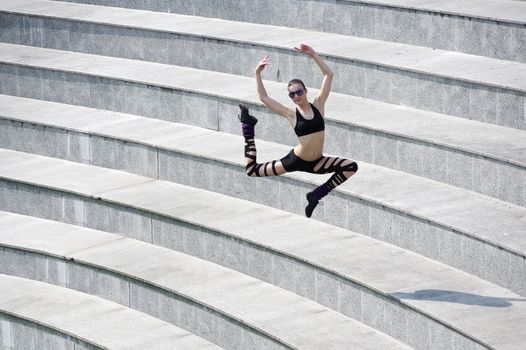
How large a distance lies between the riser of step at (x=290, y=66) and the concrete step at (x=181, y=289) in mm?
2389

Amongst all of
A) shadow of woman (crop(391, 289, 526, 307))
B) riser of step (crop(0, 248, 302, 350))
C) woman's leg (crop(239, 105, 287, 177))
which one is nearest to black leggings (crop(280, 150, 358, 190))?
woman's leg (crop(239, 105, 287, 177))

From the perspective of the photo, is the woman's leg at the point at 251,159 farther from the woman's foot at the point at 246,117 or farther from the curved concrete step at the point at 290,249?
the curved concrete step at the point at 290,249

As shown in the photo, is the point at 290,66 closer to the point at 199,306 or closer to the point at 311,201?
the point at 311,201

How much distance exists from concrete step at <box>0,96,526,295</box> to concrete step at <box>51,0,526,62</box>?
5.91 ft

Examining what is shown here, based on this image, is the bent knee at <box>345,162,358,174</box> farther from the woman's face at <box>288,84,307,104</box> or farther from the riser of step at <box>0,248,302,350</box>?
the riser of step at <box>0,248,302,350</box>

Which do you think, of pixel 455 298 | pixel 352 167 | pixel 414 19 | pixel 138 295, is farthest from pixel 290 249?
pixel 414 19

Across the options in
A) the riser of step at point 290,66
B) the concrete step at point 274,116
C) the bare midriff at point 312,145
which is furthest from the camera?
the riser of step at point 290,66

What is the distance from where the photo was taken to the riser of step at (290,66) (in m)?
11.2

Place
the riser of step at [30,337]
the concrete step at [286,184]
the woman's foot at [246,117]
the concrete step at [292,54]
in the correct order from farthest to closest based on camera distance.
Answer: the concrete step at [292,54]
the riser of step at [30,337]
the woman's foot at [246,117]
the concrete step at [286,184]

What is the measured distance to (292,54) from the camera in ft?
42.2

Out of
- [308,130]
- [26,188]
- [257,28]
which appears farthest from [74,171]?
[308,130]

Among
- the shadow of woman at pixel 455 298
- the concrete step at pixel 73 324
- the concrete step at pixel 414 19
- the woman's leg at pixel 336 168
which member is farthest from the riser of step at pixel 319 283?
the concrete step at pixel 414 19

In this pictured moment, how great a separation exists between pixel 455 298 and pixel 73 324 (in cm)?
345

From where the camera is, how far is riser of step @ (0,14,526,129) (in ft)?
36.6
